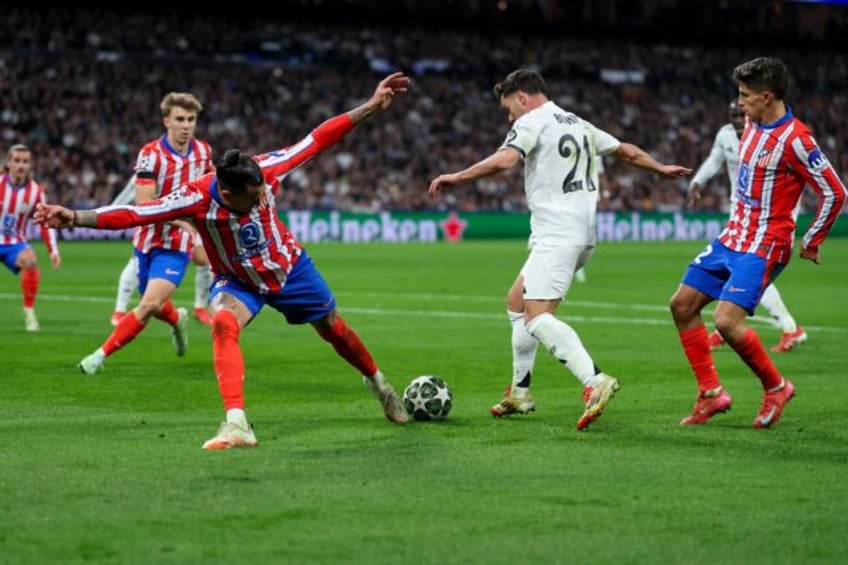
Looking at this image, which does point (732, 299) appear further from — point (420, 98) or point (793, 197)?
point (420, 98)

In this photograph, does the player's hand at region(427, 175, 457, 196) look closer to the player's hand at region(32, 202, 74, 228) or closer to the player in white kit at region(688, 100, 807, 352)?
the player's hand at region(32, 202, 74, 228)

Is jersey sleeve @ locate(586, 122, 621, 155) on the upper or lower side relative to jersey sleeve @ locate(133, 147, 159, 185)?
upper

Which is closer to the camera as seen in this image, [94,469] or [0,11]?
[94,469]

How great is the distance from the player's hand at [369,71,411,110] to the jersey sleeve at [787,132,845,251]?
254 cm

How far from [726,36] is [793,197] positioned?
2358 inches

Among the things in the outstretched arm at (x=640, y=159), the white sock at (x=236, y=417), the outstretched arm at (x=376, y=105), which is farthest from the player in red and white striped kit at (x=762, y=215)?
the white sock at (x=236, y=417)

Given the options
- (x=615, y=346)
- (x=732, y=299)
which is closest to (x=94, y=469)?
(x=732, y=299)

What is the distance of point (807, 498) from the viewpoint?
650 centimetres

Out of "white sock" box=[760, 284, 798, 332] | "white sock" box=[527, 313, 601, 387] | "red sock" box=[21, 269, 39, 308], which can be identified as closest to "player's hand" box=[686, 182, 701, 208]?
"white sock" box=[760, 284, 798, 332]

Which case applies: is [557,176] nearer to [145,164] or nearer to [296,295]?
[296,295]

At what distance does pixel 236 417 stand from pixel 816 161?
3939 mm

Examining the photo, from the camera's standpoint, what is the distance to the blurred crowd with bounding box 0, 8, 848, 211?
4766 cm

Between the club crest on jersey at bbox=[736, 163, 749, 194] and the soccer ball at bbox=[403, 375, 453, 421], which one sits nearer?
the club crest on jersey at bbox=[736, 163, 749, 194]

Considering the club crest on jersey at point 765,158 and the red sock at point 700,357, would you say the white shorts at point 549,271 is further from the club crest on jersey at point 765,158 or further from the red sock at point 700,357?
the club crest on jersey at point 765,158
